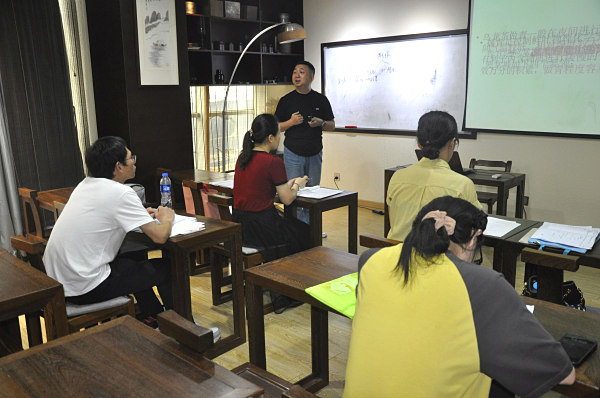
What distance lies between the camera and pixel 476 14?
482cm

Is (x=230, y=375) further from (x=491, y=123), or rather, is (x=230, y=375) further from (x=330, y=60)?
(x=330, y=60)

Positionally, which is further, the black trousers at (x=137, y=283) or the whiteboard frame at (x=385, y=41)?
the whiteboard frame at (x=385, y=41)

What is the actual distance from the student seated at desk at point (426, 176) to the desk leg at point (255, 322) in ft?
2.65

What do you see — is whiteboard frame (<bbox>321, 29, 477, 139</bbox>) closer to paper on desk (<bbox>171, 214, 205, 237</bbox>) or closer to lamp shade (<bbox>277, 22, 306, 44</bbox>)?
lamp shade (<bbox>277, 22, 306, 44</bbox>)

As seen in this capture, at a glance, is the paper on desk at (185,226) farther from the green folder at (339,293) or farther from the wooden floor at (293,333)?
the green folder at (339,293)

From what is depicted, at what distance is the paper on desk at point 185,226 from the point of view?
2.67 meters

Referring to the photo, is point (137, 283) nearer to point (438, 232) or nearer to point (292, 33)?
point (438, 232)

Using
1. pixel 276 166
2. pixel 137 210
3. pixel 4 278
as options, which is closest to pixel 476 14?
pixel 276 166

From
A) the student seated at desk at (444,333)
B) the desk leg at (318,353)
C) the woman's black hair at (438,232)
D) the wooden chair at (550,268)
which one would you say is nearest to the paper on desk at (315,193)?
the desk leg at (318,353)

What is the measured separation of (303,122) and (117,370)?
3498 mm

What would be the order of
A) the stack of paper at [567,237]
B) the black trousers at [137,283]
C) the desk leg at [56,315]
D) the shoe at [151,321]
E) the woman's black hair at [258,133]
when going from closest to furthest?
1. the desk leg at [56,315]
2. the stack of paper at [567,237]
3. the black trousers at [137,283]
4. the shoe at [151,321]
5. the woman's black hair at [258,133]

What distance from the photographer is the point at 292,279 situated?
1.90 m

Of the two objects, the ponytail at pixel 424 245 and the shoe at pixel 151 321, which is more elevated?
the ponytail at pixel 424 245

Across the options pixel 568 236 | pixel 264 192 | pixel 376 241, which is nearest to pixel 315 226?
pixel 264 192
